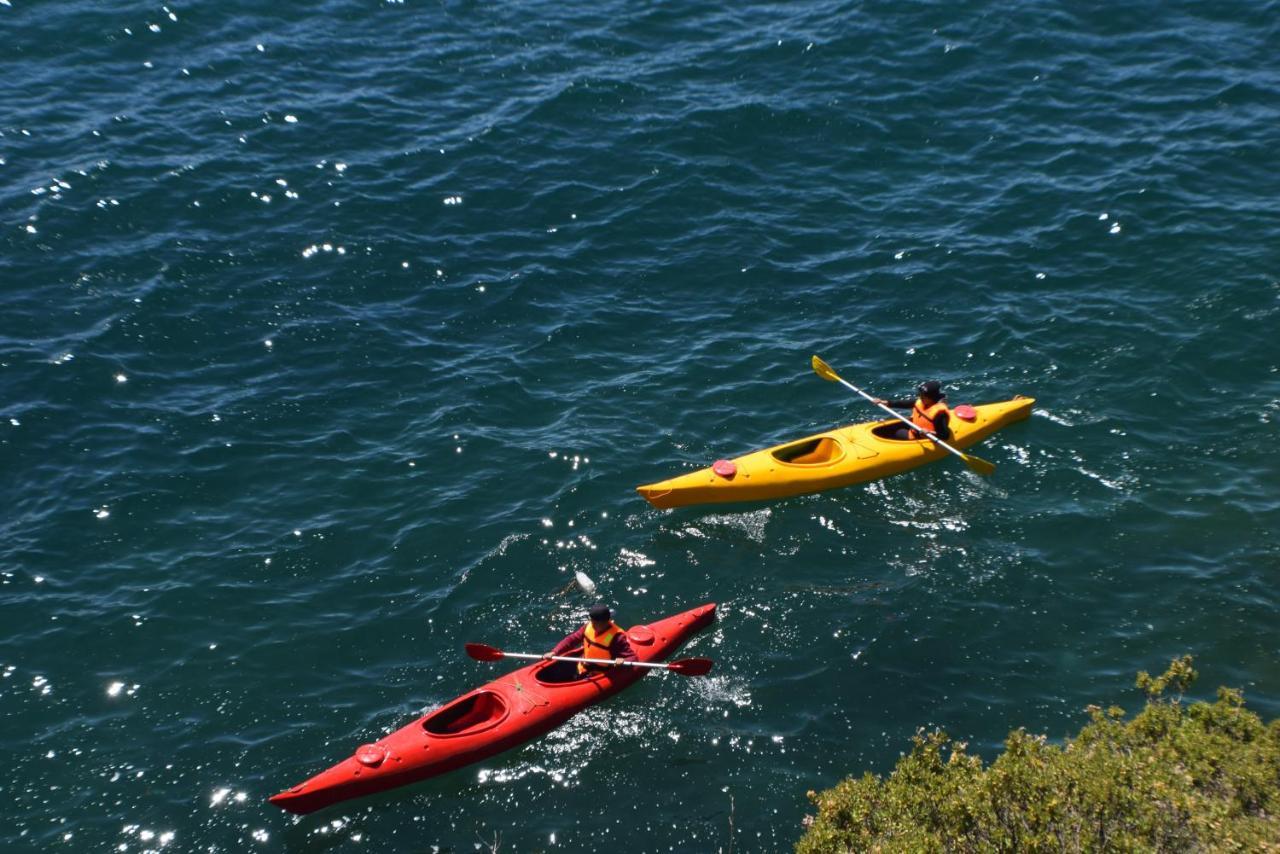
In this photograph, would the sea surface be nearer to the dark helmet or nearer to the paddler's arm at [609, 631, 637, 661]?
the paddler's arm at [609, 631, 637, 661]

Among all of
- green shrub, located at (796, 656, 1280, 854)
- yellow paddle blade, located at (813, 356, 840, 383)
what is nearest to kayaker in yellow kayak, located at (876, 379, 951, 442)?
yellow paddle blade, located at (813, 356, 840, 383)

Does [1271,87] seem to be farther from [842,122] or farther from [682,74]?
[682,74]

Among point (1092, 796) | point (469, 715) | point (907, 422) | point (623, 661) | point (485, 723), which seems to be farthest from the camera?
point (907, 422)

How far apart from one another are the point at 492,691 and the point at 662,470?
546cm

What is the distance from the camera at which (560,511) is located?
18.5 meters

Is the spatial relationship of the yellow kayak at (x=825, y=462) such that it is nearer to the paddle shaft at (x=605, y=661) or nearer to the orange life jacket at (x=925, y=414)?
the orange life jacket at (x=925, y=414)

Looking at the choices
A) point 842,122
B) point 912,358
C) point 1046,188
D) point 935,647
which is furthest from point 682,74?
point 935,647

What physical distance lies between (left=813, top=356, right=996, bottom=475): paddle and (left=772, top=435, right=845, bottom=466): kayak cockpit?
1.14 meters

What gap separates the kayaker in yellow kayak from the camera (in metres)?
19.1

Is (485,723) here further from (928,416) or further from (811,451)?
(928,416)

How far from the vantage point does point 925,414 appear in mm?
19344

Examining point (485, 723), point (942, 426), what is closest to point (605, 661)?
point (485, 723)

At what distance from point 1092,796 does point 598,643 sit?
23.2 ft

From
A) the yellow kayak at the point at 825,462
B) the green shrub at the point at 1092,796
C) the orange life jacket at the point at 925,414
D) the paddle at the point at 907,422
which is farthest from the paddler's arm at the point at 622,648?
the orange life jacket at the point at 925,414
